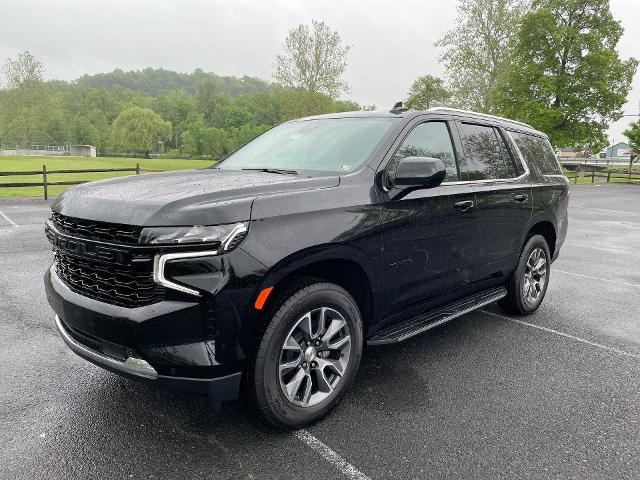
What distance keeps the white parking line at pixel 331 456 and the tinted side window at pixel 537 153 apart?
3.42 m

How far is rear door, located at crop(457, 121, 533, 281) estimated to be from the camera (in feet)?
13.1

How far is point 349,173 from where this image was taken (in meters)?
3.08

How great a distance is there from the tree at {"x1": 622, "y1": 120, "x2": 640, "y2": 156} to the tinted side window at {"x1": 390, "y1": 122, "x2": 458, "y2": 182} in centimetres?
3775

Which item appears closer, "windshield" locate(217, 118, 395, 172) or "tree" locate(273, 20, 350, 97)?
"windshield" locate(217, 118, 395, 172)

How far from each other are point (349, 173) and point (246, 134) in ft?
278

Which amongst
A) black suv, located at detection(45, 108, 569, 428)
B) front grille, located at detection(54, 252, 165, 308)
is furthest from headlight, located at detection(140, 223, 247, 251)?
front grille, located at detection(54, 252, 165, 308)

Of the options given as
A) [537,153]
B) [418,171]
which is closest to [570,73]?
[537,153]

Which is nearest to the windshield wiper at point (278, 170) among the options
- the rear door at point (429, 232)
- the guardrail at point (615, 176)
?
the rear door at point (429, 232)

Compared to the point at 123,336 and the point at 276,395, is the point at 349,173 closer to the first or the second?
the point at 276,395

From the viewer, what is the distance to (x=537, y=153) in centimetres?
498

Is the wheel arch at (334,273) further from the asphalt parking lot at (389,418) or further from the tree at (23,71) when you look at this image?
the tree at (23,71)

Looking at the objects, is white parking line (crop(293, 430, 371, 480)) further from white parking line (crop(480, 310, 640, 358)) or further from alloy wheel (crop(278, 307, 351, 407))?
white parking line (crop(480, 310, 640, 358))

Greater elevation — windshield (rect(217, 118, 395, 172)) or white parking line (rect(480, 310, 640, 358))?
windshield (rect(217, 118, 395, 172))

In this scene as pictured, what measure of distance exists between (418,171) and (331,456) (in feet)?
5.66
